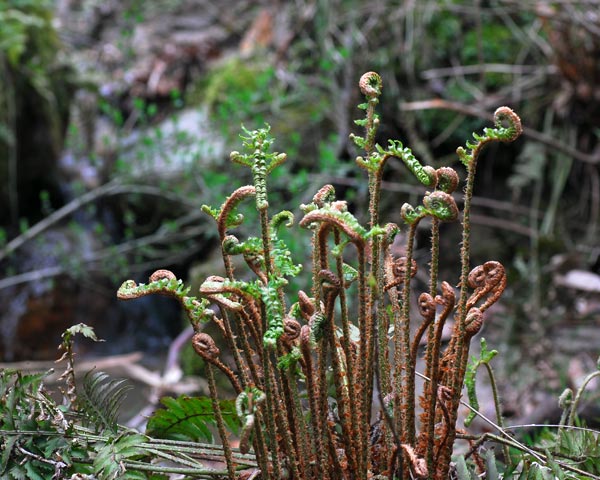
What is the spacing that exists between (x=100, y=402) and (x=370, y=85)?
713 millimetres

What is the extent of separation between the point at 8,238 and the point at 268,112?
2507 millimetres

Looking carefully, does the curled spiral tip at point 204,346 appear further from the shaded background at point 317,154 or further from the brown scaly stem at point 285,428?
the shaded background at point 317,154

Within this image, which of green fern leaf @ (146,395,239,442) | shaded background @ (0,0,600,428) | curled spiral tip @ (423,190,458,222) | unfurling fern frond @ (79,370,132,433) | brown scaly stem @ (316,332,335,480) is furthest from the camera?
shaded background @ (0,0,600,428)

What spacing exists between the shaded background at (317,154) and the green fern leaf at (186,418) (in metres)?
2.37

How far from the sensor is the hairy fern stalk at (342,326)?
0.93 metres

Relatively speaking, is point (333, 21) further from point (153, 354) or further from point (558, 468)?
point (558, 468)

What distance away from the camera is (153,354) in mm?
5664

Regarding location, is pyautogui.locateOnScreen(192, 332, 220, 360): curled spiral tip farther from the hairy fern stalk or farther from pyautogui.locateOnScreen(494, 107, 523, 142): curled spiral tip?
pyautogui.locateOnScreen(494, 107, 523, 142): curled spiral tip

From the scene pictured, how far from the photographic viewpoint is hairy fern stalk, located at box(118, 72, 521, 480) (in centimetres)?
93

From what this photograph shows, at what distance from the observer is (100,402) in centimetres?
117

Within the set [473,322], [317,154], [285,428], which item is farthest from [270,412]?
[317,154]

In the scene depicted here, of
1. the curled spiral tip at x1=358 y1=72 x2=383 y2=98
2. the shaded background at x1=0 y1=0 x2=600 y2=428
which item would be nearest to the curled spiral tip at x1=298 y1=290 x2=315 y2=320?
the curled spiral tip at x1=358 y1=72 x2=383 y2=98

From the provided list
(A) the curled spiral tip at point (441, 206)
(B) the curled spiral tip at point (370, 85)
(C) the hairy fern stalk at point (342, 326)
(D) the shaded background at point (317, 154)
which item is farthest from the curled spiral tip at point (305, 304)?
(D) the shaded background at point (317, 154)

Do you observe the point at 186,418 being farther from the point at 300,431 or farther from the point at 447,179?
the point at 447,179
